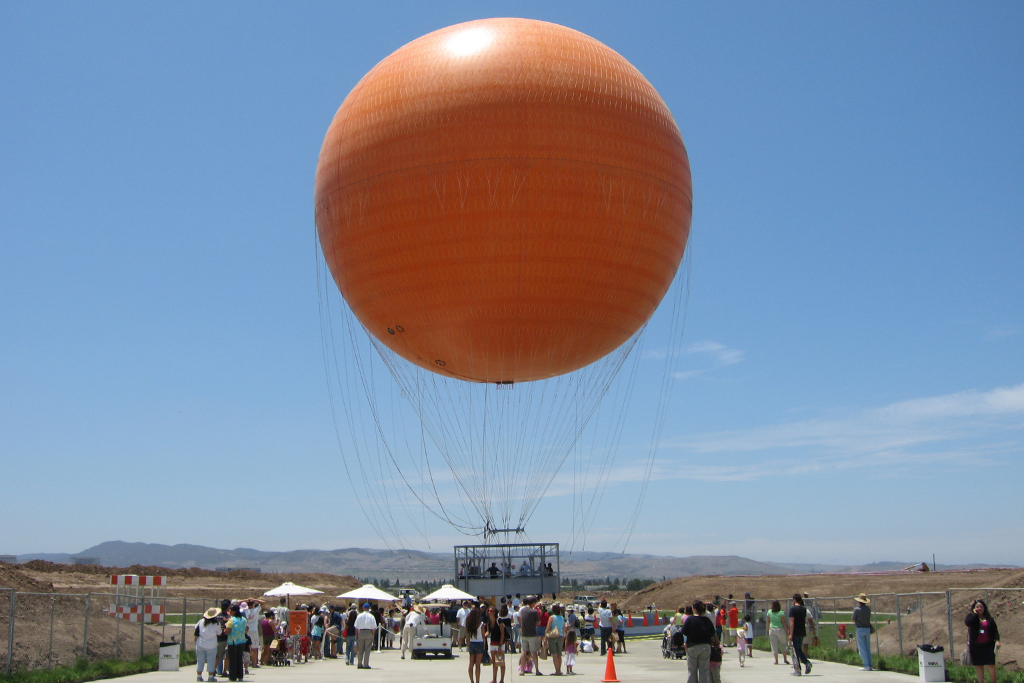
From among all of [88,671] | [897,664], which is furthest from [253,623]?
[897,664]

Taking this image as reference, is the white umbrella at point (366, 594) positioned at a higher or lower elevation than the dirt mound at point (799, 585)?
higher

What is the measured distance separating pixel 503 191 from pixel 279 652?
12395mm

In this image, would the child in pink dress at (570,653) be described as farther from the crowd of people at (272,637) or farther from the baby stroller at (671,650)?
the crowd of people at (272,637)

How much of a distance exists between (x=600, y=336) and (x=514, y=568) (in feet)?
21.2

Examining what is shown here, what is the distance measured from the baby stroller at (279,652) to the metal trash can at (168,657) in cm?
330

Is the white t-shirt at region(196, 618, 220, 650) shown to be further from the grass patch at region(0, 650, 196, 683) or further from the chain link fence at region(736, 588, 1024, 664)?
the chain link fence at region(736, 588, 1024, 664)

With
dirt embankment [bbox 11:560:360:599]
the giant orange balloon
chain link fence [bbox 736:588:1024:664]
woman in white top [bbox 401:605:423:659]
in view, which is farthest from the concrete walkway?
dirt embankment [bbox 11:560:360:599]

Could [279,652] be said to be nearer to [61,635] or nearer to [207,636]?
[61,635]

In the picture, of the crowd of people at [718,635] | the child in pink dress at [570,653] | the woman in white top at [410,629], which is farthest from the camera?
the woman in white top at [410,629]

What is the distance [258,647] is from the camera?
20.0m

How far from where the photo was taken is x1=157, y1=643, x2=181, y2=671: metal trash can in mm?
17500

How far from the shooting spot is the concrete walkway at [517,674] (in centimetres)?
1562

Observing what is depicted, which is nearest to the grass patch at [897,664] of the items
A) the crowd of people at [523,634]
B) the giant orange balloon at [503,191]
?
the crowd of people at [523,634]

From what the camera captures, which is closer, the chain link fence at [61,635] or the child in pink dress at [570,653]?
the chain link fence at [61,635]
